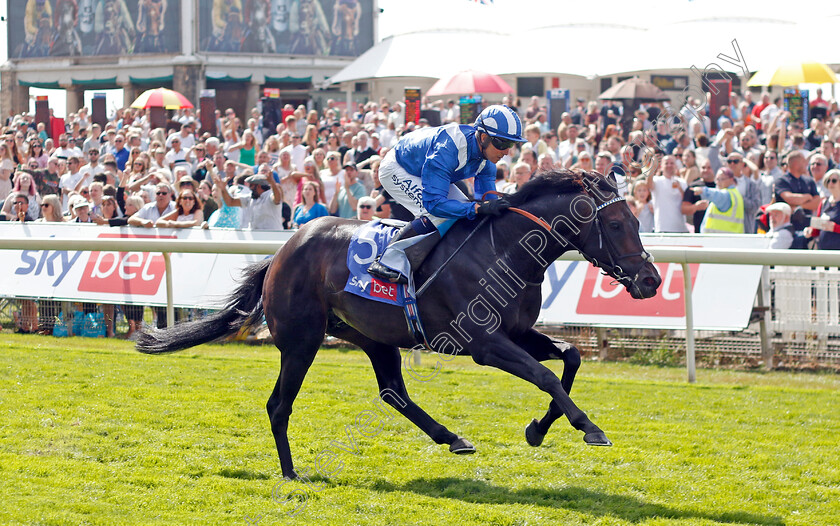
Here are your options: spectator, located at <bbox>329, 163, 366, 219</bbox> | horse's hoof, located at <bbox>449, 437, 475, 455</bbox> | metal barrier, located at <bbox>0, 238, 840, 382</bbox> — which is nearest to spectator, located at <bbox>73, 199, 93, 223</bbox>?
metal barrier, located at <bbox>0, 238, 840, 382</bbox>

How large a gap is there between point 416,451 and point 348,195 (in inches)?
193

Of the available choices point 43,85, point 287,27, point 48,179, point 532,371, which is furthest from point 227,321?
point 43,85

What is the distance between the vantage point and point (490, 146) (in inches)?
194

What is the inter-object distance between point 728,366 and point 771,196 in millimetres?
2273

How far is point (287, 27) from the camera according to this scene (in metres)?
39.2

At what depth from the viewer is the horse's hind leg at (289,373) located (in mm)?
5211

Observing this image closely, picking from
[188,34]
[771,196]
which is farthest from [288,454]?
[188,34]

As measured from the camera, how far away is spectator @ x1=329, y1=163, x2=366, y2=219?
1009 centimetres

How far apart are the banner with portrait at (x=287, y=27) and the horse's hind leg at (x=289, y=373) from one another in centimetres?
3353

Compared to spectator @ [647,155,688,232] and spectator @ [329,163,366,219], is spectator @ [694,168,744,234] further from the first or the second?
spectator @ [329,163,366,219]

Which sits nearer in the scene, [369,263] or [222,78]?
[369,263]

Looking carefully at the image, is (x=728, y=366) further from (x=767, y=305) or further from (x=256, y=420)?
(x=256, y=420)

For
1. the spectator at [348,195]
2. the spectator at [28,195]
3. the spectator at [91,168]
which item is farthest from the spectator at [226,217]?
the spectator at [91,168]

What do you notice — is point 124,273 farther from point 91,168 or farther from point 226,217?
point 91,168
